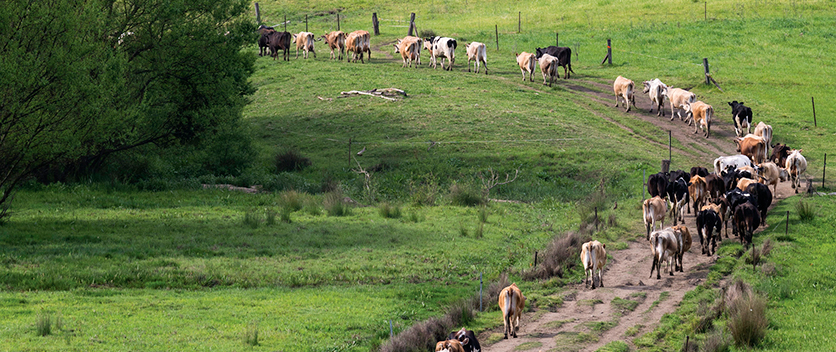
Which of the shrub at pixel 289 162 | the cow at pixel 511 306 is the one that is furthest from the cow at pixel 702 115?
the cow at pixel 511 306

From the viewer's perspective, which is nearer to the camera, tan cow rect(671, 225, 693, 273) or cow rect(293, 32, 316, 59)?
tan cow rect(671, 225, 693, 273)

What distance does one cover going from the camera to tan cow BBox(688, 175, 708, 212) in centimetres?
2525

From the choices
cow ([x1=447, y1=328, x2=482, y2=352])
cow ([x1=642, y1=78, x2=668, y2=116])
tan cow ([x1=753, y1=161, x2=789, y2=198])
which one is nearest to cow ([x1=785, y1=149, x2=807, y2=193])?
tan cow ([x1=753, y1=161, x2=789, y2=198])

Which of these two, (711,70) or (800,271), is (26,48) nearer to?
(800,271)

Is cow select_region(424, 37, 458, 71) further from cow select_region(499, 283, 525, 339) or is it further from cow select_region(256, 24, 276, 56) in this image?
cow select_region(499, 283, 525, 339)

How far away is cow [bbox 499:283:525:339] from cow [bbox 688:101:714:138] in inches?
1009

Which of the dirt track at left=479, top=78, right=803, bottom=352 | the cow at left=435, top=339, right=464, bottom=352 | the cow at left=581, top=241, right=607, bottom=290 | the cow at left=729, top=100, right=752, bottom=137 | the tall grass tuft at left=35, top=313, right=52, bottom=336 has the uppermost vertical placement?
the cow at left=729, top=100, right=752, bottom=137

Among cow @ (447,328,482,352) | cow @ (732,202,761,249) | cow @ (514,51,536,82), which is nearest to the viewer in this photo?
cow @ (447,328,482,352)

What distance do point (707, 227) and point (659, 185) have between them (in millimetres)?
4507

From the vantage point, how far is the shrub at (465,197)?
27609 millimetres

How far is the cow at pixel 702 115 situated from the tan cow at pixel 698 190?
1302 cm

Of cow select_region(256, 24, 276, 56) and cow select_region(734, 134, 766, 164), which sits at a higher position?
cow select_region(256, 24, 276, 56)

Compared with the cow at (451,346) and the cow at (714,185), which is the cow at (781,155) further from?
the cow at (451,346)

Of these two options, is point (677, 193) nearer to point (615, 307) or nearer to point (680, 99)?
point (615, 307)
